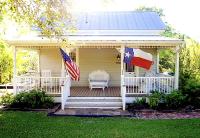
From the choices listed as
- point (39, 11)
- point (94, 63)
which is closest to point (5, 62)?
point (94, 63)

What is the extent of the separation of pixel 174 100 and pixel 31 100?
6272 mm

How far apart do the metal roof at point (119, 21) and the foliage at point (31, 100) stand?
20.5 ft

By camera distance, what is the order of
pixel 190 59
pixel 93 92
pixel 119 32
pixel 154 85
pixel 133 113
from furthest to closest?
1. pixel 119 32
2. pixel 190 59
3. pixel 93 92
4. pixel 154 85
5. pixel 133 113

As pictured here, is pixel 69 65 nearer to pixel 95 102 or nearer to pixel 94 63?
pixel 95 102

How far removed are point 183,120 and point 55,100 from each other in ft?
20.7

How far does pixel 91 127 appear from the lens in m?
11.6

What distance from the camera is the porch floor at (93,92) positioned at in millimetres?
16500

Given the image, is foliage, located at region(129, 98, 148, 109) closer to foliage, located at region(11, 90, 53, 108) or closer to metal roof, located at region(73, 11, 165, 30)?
foliage, located at region(11, 90, 53, 108)

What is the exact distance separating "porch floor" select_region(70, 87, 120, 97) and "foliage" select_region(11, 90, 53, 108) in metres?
1.65

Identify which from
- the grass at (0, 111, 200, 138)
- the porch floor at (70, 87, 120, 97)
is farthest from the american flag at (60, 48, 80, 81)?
the grass at (0, 111, 200, 138)

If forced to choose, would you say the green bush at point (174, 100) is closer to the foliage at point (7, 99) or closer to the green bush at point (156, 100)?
the green bush at point (156, 100)

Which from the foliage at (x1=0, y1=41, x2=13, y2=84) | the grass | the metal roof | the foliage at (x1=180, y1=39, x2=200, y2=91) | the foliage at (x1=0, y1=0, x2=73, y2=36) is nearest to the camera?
the grass

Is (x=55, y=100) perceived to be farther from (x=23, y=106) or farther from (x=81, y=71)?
(x=81, y=71)

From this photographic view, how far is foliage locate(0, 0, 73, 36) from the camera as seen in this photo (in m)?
11.2
